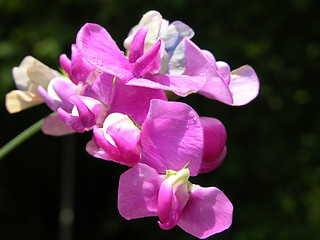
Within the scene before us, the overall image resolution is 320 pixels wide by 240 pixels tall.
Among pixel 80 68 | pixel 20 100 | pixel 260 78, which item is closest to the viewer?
pixel 80 68

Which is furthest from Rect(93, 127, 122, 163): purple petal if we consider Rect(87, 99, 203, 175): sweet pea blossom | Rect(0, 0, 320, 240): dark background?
Rect(0, 0, 320, 240): dark background

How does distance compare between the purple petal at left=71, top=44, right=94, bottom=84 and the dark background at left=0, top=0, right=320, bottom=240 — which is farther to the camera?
the dark background at left=0, top=0, right=320, bottom=240

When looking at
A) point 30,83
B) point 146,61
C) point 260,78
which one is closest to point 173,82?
point 146,61

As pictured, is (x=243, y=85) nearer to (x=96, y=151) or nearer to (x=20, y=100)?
(x=96, y=151)

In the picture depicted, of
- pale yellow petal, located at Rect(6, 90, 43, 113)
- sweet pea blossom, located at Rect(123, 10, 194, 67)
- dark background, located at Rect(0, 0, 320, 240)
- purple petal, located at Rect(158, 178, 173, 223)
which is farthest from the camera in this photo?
dark background, located at Rect(0, 0, 320, 240)

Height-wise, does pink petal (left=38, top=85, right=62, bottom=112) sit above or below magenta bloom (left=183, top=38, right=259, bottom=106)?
below

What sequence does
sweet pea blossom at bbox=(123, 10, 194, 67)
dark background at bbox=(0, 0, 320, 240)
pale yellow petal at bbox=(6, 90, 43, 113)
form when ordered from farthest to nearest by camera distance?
dark background at bbox=(0, 0, 320, 240) < pale yellow petal at bbox=(6, 90, 43, 113) < sweet pea blossom at bbox=(123, 10, 194, 67)

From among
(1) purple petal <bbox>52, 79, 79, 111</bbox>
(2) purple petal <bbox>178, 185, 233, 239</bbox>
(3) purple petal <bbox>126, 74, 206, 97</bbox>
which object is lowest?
(2) purple petal <bbox>178, 185, 233, 239</bbox>

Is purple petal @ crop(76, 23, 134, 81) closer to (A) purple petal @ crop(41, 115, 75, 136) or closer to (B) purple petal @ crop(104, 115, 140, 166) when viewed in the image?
(B) purple petal @ crop(104, 115, 140, 166)
